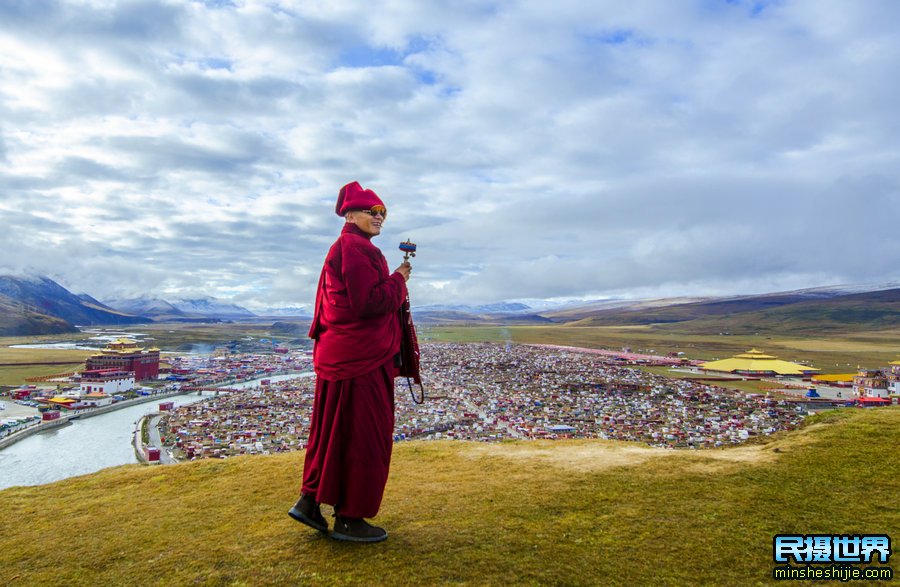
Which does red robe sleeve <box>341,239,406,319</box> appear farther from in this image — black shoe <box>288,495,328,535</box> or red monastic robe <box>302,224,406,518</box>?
black shoe <box>288,495,328,535</box>

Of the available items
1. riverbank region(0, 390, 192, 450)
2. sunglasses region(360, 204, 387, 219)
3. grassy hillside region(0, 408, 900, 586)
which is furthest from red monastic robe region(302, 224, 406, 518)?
riverbank region(0, 390, 192, 450)

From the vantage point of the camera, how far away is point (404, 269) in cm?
469

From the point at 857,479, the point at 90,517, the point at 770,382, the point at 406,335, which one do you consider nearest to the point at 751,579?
the point at 857,479

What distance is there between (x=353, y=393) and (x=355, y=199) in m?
1.83

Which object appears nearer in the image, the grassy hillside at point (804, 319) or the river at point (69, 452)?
the river at point (69, 452)

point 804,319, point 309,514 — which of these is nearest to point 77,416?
point 309,514

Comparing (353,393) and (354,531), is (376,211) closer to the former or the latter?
(353,393)

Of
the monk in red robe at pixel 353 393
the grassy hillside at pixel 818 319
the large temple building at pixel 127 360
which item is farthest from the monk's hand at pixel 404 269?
the grassy hillside at pixel 818 319

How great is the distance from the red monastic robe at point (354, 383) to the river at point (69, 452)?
19.0 m

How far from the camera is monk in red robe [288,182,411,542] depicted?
4262 millimetres

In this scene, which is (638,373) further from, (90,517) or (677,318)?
(677,318)

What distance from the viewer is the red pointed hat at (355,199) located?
15.4 feet

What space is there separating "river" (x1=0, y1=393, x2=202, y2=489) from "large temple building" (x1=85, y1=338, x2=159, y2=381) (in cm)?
2220

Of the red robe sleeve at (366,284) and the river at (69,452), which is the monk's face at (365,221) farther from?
the river at (69,452)
